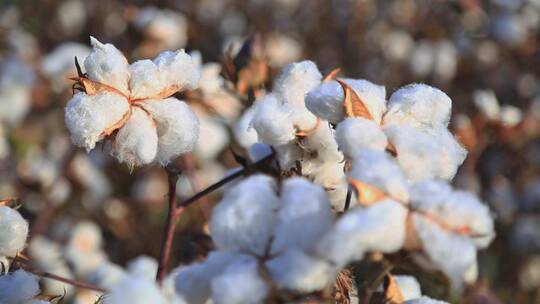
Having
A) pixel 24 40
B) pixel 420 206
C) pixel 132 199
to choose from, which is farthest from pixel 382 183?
pixel 24 40

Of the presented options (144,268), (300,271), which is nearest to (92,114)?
(300,271)

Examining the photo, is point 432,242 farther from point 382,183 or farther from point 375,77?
point 375,77

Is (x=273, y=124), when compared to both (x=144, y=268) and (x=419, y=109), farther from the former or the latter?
(x=144, y=268)

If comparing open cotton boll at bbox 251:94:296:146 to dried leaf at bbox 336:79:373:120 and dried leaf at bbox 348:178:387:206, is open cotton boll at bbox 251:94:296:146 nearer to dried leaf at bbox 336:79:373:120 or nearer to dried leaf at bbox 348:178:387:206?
dried leaf at bbox 336:79:373:120

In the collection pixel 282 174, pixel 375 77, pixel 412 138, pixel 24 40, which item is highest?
pixel 412 138

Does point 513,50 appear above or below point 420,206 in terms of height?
below
